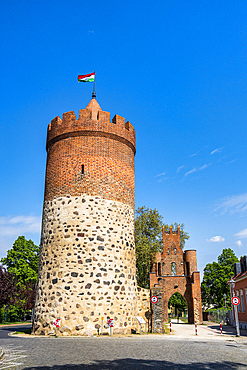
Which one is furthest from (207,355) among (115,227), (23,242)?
(23,242)

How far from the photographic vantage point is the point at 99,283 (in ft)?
53.4

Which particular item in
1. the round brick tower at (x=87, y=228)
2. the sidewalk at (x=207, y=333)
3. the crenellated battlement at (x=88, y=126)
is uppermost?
the crenellated battlement at (x=88, y=126)

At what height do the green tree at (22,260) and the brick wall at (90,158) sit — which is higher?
the brick wall at (90,158)

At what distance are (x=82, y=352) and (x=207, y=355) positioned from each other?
152 inches

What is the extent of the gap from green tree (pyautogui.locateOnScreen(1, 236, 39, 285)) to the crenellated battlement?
2640cm

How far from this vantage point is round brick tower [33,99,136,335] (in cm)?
1597

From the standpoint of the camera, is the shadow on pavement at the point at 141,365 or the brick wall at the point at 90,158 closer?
the shadow on pavement at the point at 141,365

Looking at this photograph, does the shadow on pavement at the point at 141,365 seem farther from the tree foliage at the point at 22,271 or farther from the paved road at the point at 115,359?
the tree foliage at the point at 22,271

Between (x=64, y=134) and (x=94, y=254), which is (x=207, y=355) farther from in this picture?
(x=64, y=134)

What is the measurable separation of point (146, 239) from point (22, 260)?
16936 millimetres

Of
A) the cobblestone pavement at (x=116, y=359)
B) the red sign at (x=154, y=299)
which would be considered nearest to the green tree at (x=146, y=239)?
the red sign at (x=154, y=299)

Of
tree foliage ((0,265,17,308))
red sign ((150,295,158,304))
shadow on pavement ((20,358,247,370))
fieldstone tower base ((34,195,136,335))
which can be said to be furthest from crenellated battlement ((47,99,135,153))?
tree foliage ((0,265,17,308))

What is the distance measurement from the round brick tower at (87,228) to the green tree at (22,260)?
25411 mm

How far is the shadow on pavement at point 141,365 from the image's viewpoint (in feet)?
23.5
